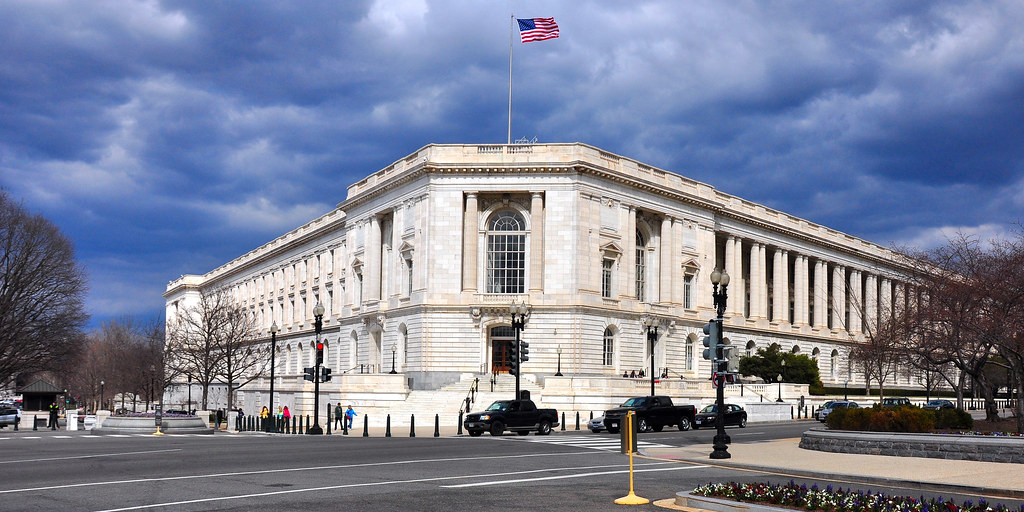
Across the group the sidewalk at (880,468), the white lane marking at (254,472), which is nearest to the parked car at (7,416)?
the white lane marking at (254,472)

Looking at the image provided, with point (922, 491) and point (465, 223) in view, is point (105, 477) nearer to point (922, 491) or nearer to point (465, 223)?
point (922, 491)

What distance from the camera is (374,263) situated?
7694 centimetres

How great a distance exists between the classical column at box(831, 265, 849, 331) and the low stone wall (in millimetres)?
82381

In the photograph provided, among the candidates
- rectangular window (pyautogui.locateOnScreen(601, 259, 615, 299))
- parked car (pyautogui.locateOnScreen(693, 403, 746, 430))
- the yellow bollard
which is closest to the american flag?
rectangular window (pyautogui.locateOnScreen(601, 259, 615, 299))

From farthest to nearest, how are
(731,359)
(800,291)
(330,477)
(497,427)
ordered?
(800,291), (497,427), (731,359), (330,477)

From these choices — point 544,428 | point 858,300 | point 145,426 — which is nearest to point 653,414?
point 544,428

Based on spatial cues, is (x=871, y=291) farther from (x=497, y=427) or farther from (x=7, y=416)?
(x=7, y=416)

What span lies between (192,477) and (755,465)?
43.3 ft

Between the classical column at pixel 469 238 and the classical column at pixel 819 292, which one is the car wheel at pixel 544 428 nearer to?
the classical column at pixel 469 238

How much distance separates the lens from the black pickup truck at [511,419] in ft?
129

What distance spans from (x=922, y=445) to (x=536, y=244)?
4401 cm

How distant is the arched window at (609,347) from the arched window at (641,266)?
5.85 metres

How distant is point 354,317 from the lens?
82.3 meters

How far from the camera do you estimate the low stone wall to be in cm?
2258
